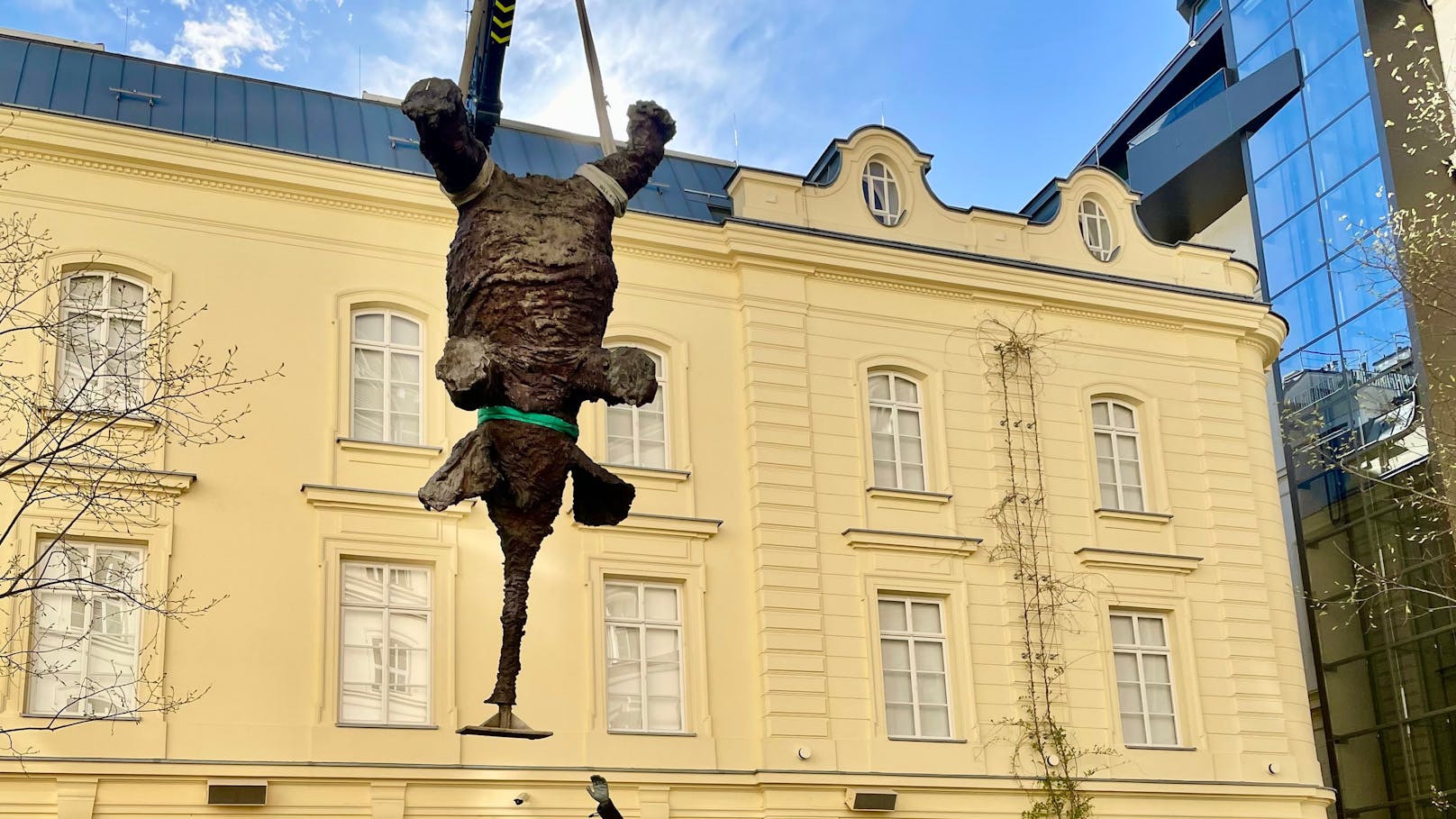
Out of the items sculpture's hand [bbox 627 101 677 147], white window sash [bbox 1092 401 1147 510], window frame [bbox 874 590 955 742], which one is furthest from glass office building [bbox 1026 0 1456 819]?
sculpture's hand [bbox 627 101 677 147]

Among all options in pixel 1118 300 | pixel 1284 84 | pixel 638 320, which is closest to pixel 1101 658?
pixel 1118 300

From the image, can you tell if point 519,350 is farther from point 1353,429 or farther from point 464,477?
point 1353,429

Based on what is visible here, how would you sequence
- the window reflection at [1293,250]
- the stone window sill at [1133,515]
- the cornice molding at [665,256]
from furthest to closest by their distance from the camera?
1. the window reflection at [1293,250]
2. the stone window sill at [1133,515]
3. the cornice molding at [665,256]

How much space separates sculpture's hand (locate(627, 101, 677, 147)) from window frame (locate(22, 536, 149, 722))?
11699 mm

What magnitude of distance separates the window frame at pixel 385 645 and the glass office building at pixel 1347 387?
1155 cm

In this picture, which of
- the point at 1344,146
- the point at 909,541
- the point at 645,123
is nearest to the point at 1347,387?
the point at 1344,146

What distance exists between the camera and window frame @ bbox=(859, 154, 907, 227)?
2073 cm

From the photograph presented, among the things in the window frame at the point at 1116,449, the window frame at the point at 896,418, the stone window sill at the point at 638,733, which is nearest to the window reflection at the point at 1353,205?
the window frame at the point at 1116,449

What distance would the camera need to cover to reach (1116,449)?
828 inches

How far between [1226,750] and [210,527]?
11.8m

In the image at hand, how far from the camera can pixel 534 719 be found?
1691cm

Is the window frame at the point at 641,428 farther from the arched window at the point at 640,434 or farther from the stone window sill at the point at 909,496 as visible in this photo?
the stone window sill at the point at 909,496

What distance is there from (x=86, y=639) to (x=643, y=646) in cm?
545

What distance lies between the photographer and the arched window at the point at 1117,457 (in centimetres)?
2084
